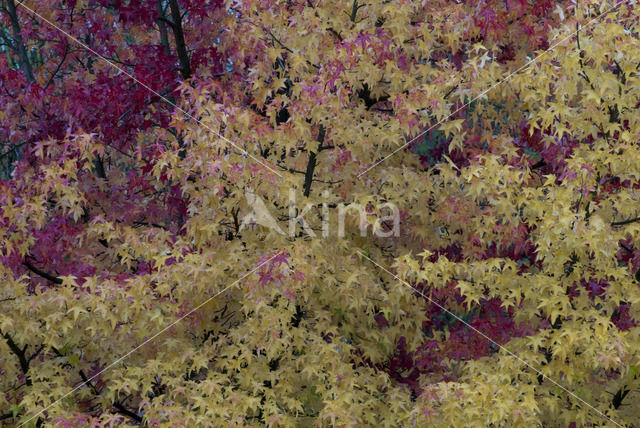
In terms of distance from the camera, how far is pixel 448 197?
293 inches

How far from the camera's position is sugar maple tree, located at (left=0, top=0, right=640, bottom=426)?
6188mm

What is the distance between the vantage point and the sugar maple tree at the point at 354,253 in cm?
619

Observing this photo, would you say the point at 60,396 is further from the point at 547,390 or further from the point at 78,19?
the point at 78,19
